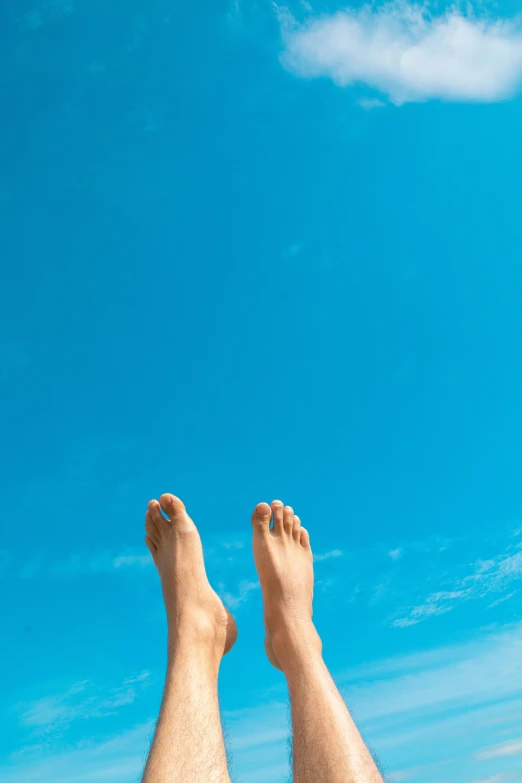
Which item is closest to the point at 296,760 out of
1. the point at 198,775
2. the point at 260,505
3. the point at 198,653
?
the point at 198,775

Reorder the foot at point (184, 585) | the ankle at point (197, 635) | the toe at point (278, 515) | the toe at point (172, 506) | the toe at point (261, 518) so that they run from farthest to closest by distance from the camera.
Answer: the toe at point (278, 515) → the toe at point (261, 518) → the toe at point (172, 506) → the foot at point (184, 585) → the ankle at point (197, 635)

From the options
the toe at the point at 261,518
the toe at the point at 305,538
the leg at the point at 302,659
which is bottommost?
the leg at the point at 302,659

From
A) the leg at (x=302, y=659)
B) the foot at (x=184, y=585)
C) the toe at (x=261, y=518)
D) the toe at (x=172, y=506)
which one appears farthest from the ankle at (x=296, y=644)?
the toe at (x=172, y=506)

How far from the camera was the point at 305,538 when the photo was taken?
4750 millimetres

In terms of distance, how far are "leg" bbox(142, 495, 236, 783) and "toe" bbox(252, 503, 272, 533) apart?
0.47 m

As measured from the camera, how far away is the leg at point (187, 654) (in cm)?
241

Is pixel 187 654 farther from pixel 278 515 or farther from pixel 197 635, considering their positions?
pixel 278 515

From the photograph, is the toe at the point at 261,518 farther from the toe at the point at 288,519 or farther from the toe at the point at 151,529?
the toe at the point at 151,529

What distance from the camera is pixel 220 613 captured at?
12.2 ft

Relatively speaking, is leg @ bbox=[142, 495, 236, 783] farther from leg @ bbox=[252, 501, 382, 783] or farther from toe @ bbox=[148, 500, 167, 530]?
leg @ bbox=[252, 501, 382, 783]

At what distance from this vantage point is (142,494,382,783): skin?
2420mm

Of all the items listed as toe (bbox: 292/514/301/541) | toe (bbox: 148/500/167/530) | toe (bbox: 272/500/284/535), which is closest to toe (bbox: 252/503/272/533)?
toe (bbox: 272/500/284/535)

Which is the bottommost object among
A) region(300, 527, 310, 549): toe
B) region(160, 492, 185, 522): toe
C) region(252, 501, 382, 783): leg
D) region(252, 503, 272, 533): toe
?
region(252, 501, 382, 783): leg

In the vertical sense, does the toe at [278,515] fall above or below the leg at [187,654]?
above
